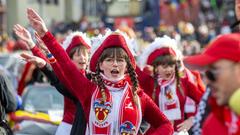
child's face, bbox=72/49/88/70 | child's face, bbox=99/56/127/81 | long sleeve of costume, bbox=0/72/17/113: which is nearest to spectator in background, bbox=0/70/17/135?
long sleeve of costume, bbox=0/72/17/113

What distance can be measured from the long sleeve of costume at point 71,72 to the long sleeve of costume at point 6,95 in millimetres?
1341

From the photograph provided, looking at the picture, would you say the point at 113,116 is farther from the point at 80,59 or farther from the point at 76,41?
the point at 76,41

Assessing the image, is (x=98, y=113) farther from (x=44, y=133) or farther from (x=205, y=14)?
(x=205, y=14)

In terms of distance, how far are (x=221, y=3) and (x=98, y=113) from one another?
1210 inches

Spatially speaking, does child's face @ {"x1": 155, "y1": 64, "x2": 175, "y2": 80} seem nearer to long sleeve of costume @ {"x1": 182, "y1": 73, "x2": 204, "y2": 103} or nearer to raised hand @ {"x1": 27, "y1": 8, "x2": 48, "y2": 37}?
long sleeve of costume @ {"x1": 182, "y1": 73, "x2": 204, "y2": 103}

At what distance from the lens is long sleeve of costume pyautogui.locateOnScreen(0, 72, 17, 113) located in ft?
20.0

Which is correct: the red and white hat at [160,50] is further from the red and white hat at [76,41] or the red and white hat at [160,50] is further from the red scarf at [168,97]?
the red and white hat at [76,41]

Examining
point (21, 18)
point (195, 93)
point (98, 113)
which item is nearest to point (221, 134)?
point (98, 113)

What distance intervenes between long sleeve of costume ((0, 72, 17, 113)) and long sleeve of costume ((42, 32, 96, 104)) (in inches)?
52.8

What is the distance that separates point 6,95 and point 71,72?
1481mm

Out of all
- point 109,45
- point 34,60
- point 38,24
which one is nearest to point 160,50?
point 109,45

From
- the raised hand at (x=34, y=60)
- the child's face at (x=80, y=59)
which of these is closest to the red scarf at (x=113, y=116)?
the raised hand at (x=34, y=60)

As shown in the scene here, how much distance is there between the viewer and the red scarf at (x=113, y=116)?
484 cm

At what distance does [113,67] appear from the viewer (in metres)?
4.94
